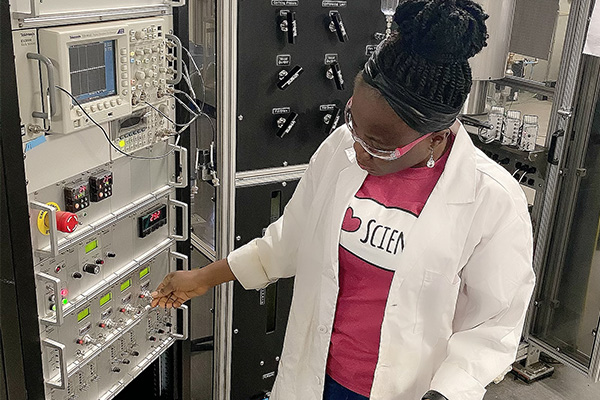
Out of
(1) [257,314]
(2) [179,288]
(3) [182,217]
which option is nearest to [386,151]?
(2) [179,288]

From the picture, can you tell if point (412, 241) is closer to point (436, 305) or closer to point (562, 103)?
point (436, 305)

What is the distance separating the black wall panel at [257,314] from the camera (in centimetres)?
248

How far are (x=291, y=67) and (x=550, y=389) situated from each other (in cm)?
212

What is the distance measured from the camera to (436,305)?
5.06 ft

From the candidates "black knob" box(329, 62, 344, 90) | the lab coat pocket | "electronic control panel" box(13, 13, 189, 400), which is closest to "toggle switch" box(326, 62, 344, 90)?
"black knob" box(329, 62, 344, 90)

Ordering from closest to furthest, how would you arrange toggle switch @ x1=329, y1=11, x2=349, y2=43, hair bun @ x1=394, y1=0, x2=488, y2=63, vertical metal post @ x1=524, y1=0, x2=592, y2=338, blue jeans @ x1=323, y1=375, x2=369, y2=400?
hair bun @ x1=394, y1=0, x2=488, y2=63 < blue jeans @ x1=323, y1=375, x2=369, y2=400 < toggle switch @ x1=329, y1=11, x2=349, y2=43 < vertical metal post @ x1=524, y1=0, x2=592, y2=338

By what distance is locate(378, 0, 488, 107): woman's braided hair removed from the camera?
1.28 metres

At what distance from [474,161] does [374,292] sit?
1.25ft

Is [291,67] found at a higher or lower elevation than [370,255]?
higher

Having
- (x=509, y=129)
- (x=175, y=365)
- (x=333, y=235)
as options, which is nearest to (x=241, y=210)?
(x=175, y=365)

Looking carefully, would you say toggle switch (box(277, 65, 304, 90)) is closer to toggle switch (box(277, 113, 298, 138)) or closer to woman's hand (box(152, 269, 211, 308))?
toggle switch (box(277, 113, 298, 138))

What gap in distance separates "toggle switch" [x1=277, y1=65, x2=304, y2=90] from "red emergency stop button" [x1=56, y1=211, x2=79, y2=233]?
98 centimetres

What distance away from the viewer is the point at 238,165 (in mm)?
2383

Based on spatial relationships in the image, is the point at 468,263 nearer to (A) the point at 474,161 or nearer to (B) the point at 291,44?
(A) the point at 474,161
